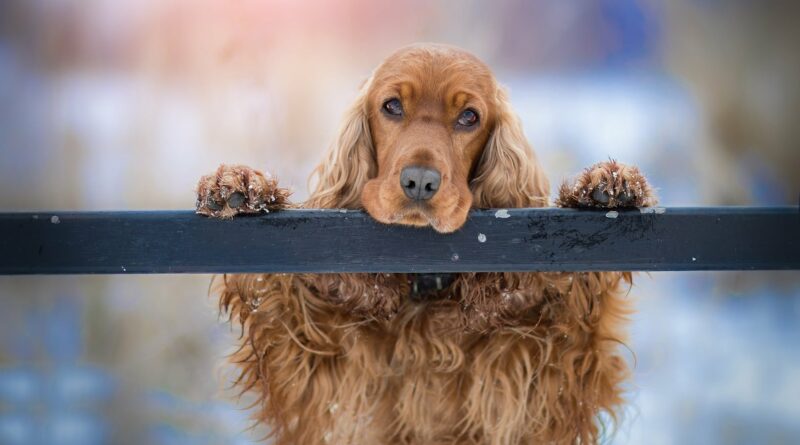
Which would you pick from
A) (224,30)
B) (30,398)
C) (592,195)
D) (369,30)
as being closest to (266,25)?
(224,30)

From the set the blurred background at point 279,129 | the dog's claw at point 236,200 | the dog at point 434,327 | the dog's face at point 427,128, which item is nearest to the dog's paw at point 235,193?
the dog's claw at point 236,200

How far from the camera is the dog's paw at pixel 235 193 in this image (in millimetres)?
1979

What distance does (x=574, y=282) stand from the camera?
9.16 feet

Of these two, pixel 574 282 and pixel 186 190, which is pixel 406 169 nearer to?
pixel 574 282

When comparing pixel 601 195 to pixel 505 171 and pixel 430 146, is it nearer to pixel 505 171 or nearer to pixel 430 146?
pixel 430 146

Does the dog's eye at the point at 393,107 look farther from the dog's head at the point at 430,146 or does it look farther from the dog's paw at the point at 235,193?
the dog's paw at the point at 235,193

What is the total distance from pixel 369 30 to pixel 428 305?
2.64 m

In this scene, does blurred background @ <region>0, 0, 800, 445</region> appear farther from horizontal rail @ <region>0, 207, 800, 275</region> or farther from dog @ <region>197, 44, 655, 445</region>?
horizontal rail @ <region>0, 207, 800, 275</region>

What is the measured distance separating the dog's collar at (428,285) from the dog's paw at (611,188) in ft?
2.51

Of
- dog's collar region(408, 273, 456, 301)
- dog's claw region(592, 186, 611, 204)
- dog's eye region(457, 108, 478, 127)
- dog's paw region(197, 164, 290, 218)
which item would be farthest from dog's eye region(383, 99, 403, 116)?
dog's claw region(592, 186, 611, 204)

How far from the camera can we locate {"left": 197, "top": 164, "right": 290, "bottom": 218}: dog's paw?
198 centimetres

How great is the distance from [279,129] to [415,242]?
10.9 feet

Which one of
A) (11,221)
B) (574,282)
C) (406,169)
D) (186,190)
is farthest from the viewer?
(186,190)

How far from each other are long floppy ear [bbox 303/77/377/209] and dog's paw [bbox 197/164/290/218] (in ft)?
2.62
